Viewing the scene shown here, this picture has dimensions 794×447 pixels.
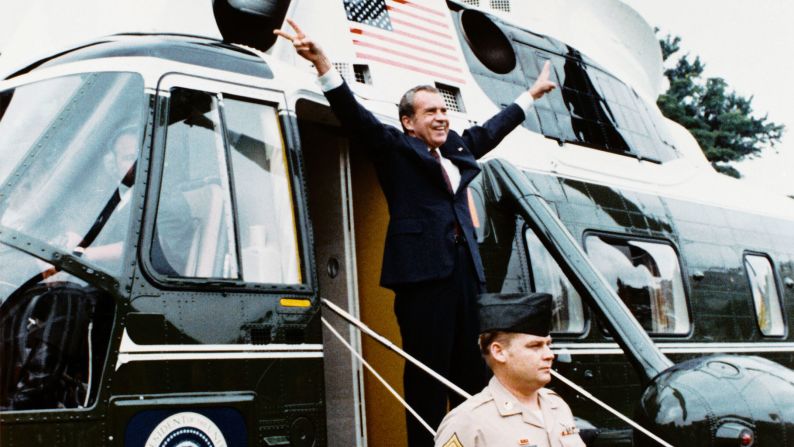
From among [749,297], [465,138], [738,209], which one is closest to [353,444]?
[465,138]

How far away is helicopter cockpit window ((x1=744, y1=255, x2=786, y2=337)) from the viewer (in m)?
7.59

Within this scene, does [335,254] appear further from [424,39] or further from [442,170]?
[424,39]

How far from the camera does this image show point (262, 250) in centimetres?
419

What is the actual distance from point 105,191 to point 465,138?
75.7 inches

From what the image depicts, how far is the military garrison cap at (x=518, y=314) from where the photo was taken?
2.99 metres

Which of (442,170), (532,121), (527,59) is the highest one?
(527,59)

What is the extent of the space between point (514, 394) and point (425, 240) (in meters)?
1.43

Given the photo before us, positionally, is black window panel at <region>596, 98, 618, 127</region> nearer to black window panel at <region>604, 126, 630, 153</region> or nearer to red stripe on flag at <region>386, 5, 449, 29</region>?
black window panel at <region>604, 126, 630, 153</region>

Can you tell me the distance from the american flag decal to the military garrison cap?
288 centimetres

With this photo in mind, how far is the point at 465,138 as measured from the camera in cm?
486

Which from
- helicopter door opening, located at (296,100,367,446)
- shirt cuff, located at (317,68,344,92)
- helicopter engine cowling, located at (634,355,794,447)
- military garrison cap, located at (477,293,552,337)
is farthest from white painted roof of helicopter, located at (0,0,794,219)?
helicopter engine cowling, located at (634,355,794,447)

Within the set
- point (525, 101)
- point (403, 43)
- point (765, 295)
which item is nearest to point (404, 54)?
point (403, 43)

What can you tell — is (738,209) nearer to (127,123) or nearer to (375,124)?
(375,124)

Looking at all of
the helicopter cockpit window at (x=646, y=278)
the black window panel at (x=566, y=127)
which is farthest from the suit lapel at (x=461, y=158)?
the black window panel at (x=566, y=127)
